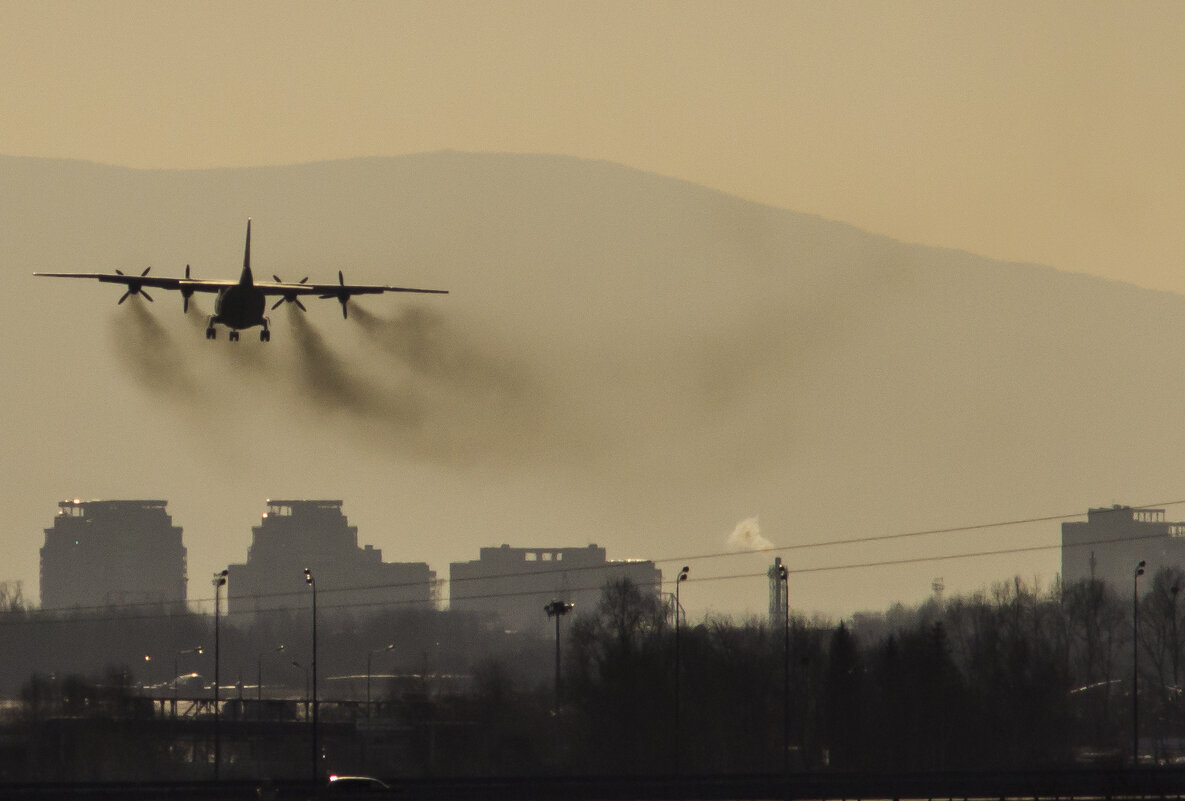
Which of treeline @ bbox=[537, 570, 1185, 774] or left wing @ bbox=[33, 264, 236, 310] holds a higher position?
left wing @ bbox=[33, 264, 236, 310]

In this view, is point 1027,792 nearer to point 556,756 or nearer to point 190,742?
point 556,756

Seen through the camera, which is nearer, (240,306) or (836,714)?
(240,306)

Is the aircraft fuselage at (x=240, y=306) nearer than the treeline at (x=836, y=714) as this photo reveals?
Yes

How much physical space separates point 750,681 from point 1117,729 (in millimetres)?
32998

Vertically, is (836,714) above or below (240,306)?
below

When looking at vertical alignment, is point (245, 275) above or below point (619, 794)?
above

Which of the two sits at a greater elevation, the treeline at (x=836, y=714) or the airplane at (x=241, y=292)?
the airplane at (x=241, y=292)

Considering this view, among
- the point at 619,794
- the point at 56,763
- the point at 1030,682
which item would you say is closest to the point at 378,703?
the point at 56,763

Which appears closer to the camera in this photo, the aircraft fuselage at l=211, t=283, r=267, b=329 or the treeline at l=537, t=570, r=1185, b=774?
the aircraft fuselage at l=211, t=283, r=267, b=329

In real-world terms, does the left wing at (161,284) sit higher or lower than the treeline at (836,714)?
higher

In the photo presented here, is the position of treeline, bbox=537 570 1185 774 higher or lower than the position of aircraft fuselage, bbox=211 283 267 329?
lower

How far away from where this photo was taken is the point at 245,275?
13025 centimetres

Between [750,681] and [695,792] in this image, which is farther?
[750,681]

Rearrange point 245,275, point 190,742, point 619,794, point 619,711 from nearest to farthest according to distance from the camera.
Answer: point 619,794, point 245,275, point 619,711, point 190,742
